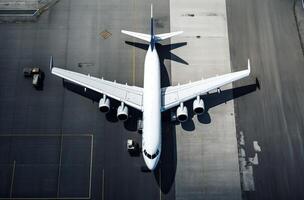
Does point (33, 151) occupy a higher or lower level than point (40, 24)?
lower

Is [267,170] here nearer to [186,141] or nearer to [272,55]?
[186,141]

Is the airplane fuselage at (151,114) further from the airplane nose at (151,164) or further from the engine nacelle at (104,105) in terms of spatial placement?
the engine nacelle at (104,105)

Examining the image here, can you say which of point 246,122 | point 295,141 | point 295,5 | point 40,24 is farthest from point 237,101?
Result: point 40,24

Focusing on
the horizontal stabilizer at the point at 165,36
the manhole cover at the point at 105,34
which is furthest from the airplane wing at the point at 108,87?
the manhole cover at the point at 105,34

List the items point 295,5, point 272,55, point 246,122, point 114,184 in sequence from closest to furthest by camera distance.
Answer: point 114,184 → point 246,122 → point 272,55 → point 295,5

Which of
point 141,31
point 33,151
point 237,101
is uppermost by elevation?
point 141,31

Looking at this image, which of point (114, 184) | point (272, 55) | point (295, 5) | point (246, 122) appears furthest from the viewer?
point (295, 5)
